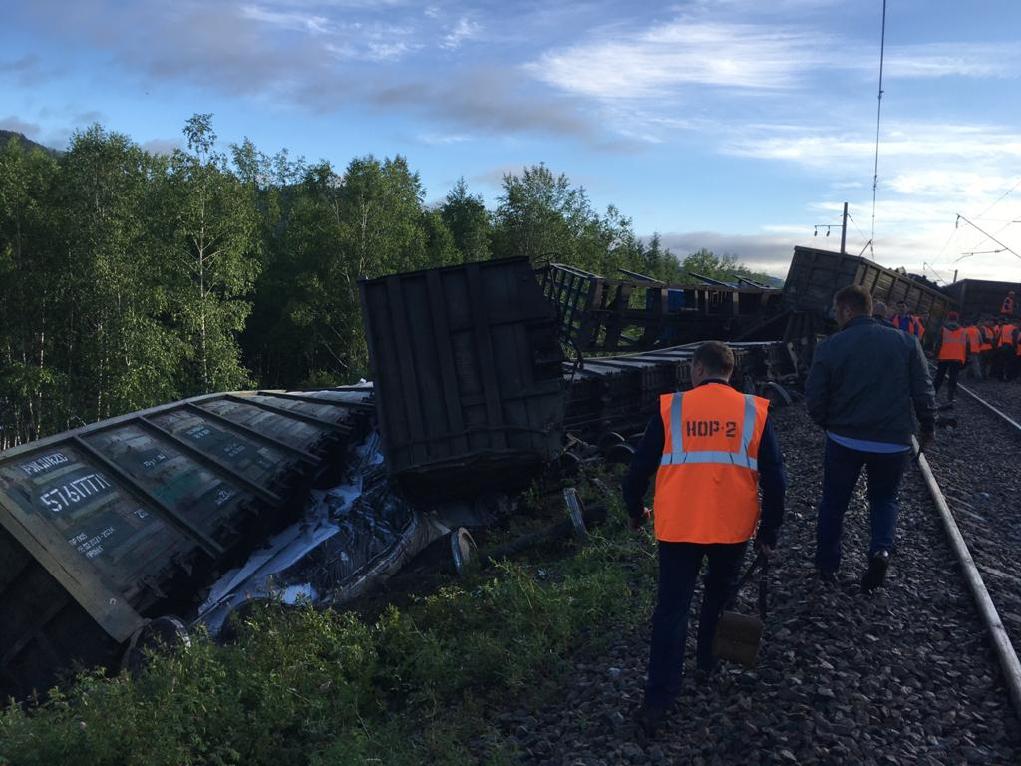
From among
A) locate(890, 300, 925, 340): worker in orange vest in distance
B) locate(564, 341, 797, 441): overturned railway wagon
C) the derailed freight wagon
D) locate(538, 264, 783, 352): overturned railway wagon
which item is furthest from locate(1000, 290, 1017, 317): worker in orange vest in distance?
locate(564, 341, 797, 441): overturned railway wagon

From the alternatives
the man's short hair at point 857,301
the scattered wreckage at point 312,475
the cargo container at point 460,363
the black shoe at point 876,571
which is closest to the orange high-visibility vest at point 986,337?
the scattered wreckage at point 312,475

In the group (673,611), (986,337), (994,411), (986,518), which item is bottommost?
(994,411)

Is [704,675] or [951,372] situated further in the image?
[951,372]

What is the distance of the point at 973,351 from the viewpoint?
63.8 ft

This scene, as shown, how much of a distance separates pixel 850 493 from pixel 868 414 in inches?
20.2

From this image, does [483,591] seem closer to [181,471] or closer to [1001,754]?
[1001,754]

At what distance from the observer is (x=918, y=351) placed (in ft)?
15.3

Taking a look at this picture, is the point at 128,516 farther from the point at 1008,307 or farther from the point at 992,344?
the point at 1008,307

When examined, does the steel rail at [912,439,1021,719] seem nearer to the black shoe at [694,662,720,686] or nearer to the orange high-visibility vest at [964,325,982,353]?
the black shoe at [694,662,720,686]

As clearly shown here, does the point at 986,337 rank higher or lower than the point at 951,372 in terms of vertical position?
lower

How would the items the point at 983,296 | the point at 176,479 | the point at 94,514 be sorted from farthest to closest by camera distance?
1. the point at 983,296
2. the point at 176,479
3. the point at 94,514

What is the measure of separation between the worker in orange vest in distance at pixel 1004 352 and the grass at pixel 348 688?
20.4 metres

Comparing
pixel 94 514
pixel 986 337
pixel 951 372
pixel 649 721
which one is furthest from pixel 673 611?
pixel 986 337

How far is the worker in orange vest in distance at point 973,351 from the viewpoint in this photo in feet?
63.2
